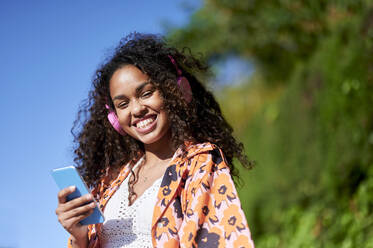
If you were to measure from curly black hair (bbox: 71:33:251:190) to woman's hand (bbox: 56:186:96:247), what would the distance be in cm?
41

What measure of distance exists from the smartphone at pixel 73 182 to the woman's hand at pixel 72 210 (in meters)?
0.03

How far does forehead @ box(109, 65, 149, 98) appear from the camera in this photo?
2309 mm

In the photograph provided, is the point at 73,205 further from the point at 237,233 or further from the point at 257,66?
the point at 257,66

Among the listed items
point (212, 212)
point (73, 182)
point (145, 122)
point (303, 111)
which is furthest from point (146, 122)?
point (303, 111)

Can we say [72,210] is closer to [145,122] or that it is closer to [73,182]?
[73,182]

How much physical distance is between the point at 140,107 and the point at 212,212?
1.95ft

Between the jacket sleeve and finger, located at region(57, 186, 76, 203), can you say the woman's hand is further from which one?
the jacket sleeve

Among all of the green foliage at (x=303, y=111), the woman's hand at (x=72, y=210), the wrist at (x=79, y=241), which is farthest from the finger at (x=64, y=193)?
the green foliage at (x=303, y=111)

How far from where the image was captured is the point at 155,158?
2.43 m

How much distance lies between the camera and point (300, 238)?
5.06m

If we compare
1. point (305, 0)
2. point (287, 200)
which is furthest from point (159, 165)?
point (305, 0)

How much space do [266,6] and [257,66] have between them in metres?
1.32

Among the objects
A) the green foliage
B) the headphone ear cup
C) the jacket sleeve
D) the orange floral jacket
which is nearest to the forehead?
the headphone ear cup

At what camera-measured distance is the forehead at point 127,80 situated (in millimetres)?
2309
